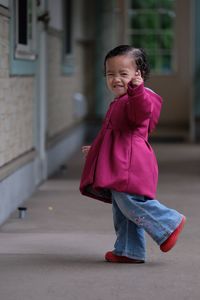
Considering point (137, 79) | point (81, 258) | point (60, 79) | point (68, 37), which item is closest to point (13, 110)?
point (81, 258)

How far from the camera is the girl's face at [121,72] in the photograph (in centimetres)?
551

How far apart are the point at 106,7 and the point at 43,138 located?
620 centimetres

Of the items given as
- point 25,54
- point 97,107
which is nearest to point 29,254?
point 25,54

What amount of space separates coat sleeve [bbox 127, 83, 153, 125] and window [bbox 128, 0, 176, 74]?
11.2 m

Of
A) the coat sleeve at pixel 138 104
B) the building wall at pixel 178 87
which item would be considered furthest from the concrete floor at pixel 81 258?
the building wall at pixel 178 87

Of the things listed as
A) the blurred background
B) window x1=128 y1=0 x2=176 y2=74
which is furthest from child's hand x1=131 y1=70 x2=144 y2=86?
window x1=128 y1=0 x2=176 y2=74

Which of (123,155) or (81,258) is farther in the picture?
(81,258)

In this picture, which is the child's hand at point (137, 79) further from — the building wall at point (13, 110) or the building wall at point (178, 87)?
the building wall at point (178, 87)

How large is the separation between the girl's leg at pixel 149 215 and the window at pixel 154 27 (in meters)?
11.1

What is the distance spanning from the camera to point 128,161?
5.50 m

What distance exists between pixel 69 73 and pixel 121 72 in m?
7.83

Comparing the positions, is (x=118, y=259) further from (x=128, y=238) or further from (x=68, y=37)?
(x=68, y=37)

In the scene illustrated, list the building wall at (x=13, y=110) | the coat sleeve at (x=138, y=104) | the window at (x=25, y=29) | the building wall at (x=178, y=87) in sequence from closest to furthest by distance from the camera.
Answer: the coat sleeve at (x=138, y=104), the building wall at (x=13, y=110), the window at (x=25, y=29), the building wall at (x=178, y=87)

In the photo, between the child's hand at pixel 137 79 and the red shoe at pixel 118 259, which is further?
the red shoe at pixel 118 259
